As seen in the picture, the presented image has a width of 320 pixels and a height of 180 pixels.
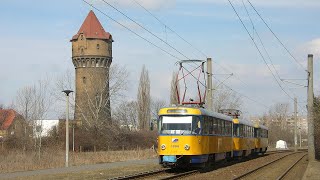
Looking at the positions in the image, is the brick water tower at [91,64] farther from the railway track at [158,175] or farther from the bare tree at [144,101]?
the railway track at [158,175]

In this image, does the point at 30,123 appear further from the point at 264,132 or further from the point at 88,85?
the point at 264,132

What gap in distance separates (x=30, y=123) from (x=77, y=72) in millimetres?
22067

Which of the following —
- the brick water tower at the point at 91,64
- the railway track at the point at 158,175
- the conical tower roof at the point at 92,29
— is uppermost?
the conical tower roof at the point at 92,29

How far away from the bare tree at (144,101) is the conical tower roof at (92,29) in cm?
1139

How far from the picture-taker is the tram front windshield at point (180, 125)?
2450 cm

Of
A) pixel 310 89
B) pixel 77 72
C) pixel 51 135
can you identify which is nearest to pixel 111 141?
pixel 51 135

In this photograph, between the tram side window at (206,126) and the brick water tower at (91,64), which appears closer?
the tram side window at (206,126)

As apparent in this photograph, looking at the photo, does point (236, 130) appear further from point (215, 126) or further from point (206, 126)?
point (206, 126)

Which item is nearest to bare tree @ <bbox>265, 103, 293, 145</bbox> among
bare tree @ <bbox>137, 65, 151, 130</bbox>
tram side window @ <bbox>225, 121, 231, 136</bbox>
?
bare tree @ <bbox>137, 65, 151, 130</bbox>

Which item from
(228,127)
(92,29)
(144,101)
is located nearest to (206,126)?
(228,127)

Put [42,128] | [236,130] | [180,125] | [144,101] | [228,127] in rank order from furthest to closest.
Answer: [144,101] → [42,128] → [236,130] → [228,127] → [180,125]

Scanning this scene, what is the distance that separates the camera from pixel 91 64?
87188 millimetres

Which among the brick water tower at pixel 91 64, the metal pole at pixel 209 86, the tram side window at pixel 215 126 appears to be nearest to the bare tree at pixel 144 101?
the brick water tower at pixel 91 64

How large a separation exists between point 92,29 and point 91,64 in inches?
293
